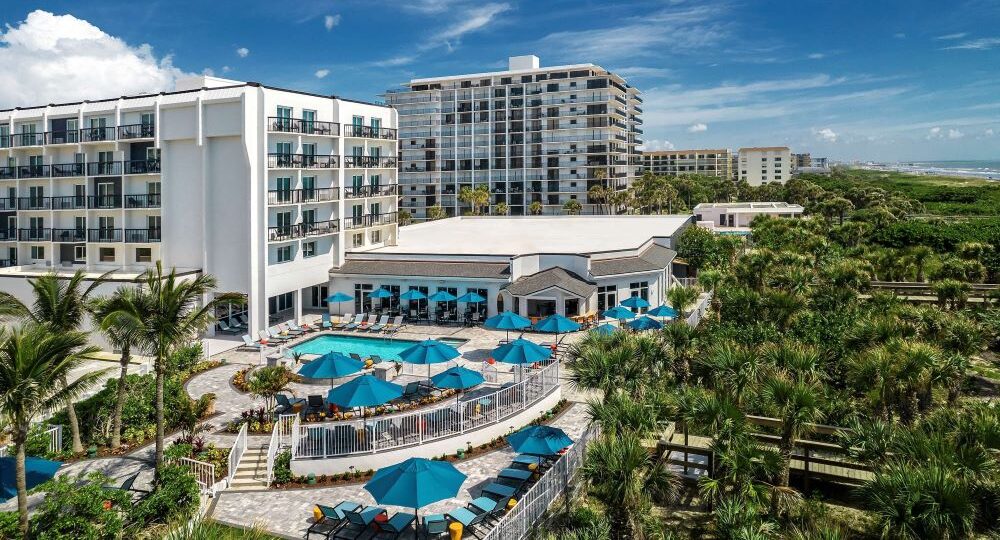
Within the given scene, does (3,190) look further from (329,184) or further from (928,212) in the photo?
(928,212)

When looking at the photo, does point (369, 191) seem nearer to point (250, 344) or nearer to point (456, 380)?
point (250, 344)

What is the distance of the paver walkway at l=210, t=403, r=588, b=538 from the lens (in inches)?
666

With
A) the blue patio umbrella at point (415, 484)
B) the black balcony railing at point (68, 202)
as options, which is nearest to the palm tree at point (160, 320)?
the blue patio umbrella at point (415, 484)

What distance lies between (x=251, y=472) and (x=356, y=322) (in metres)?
20.5

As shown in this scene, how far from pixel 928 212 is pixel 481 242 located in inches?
4208

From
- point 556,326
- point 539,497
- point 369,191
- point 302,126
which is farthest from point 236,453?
point 369,191

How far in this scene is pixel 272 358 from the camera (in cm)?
3066

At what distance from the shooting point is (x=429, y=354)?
25.5m

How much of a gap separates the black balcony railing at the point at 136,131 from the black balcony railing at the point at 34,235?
28.3 ft

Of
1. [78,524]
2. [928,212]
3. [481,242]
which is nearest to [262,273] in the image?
[481,242]

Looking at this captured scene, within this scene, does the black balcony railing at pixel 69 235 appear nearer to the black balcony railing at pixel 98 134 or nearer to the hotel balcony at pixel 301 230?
the black balcony railing at pixel 98 134

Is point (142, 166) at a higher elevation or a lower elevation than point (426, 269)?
higher

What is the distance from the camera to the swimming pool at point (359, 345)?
3438 cm

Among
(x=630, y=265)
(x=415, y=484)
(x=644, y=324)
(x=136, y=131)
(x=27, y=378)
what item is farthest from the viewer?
(x=630, y=265)
